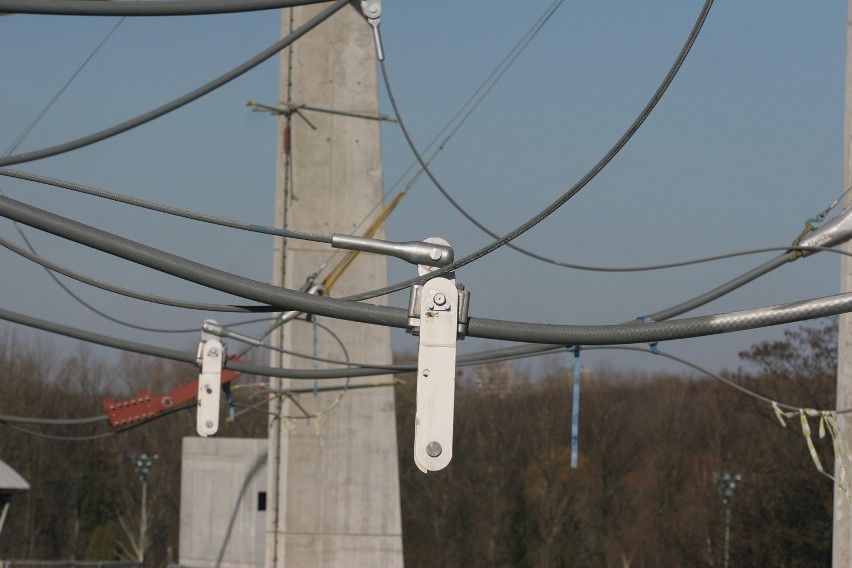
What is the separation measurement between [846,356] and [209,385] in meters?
4.59

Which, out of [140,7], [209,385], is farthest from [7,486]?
[140,7]

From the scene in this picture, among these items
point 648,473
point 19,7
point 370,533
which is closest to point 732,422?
point 648,473

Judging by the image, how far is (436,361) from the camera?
4621 millimetres

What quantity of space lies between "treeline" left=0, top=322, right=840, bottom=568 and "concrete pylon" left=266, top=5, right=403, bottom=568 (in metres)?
22.6

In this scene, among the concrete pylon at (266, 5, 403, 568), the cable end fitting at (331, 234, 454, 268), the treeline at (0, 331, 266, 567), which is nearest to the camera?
the cable end fitting at (331, 234, 454, 268)

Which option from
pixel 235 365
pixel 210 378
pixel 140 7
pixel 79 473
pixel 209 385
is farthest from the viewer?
pixel 79 473

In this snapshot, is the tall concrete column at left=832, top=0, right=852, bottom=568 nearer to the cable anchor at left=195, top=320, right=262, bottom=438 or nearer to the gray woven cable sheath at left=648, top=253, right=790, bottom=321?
the gray woven cable sheath at left=648, top=253, right=790, bottom=321

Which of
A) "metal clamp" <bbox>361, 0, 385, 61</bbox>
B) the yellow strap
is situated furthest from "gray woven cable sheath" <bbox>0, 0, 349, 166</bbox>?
the yellow strap

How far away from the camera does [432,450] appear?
4.54m

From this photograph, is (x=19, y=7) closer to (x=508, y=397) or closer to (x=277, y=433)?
(x=277, y=433)

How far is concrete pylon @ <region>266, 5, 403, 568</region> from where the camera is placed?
65.6ft

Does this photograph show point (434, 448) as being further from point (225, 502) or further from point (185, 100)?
point (225, 502)

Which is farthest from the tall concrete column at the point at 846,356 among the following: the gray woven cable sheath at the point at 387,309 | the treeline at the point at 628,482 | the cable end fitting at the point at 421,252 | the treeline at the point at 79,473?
the treeline at the point at 79,473

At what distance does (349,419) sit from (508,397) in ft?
169
